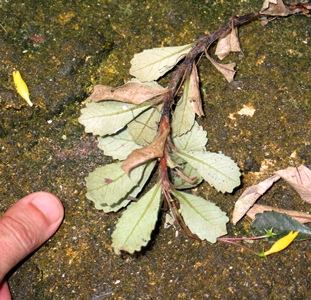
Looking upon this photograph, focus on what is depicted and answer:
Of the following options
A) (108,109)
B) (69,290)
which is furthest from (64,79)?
(69,290)

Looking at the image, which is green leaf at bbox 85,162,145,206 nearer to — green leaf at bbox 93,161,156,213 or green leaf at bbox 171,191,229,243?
green leaf at bbox 93,161,156,213

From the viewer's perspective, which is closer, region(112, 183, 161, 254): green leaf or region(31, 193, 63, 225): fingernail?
region(112, 183, 161, 254): green leaf

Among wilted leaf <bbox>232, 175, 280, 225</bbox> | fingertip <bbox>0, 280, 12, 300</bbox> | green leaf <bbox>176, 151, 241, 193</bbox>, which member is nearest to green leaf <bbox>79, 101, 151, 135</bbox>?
green leaf <bbox>176, 151, 241, 193</bbox>

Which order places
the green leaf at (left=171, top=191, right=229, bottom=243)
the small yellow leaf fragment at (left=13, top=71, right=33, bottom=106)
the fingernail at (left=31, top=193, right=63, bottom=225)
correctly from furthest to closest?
the small yellow leaf fragment at (left=13, top=71, right=33, bottom=106), the fingernail at (left=31, top=193, right=63, bottom=225), the green leaf at (left=171, top=191, right=229, bottom=243)

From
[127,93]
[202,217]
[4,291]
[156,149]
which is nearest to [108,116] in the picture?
[127,93]

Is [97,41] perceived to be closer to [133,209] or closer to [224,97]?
[224,97]

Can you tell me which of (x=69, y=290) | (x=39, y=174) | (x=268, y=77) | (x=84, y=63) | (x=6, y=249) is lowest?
(x=69, y=290)
